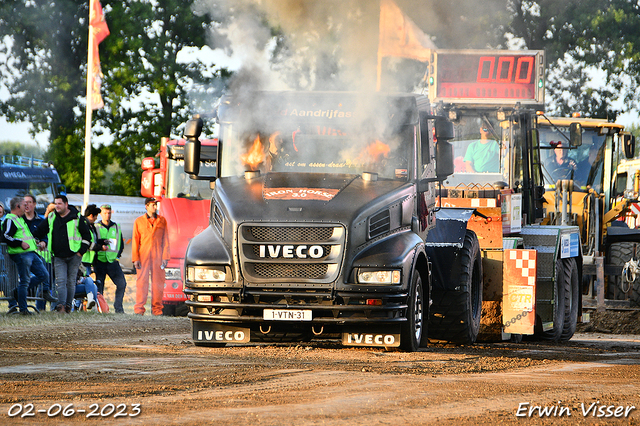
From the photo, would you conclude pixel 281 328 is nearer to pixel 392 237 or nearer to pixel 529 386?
pixel 392 237

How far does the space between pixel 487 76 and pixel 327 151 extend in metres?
4.03

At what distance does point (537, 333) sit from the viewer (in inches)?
518

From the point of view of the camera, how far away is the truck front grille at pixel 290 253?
29.9 feet

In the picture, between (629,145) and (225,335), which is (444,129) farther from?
(629,145)

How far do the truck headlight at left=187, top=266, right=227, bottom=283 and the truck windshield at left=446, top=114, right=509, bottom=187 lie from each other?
4932 mm

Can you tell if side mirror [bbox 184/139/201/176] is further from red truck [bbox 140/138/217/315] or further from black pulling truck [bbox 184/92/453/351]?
red truck [bbox 140/138/217/315]

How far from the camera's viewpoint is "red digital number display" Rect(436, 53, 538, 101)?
13.1m

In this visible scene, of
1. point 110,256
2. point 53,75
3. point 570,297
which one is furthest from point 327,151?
point 53,75

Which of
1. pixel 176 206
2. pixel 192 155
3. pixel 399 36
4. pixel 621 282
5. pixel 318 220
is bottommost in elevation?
pixel 621 282

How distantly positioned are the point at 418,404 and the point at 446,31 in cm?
1132

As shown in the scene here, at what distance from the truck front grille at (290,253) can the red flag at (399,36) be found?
155 inches

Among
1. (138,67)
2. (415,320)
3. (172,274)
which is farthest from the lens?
(138,67)

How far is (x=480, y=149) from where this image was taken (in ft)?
44.1

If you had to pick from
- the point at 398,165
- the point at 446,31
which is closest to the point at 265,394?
the point at 398,165
